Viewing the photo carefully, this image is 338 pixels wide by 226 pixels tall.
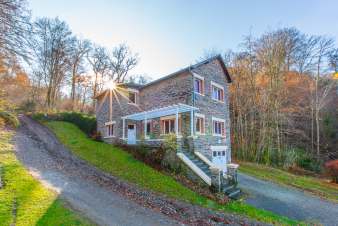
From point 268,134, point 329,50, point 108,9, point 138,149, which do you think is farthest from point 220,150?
point 329,50

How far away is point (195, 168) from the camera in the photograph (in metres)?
10.8

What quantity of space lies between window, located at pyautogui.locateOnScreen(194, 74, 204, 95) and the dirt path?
7.82 m

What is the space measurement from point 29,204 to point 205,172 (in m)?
7.88

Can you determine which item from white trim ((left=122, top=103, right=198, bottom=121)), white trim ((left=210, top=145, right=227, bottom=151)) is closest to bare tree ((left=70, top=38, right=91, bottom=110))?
white trim ((left=122, top=103, right=198, bottom=121))

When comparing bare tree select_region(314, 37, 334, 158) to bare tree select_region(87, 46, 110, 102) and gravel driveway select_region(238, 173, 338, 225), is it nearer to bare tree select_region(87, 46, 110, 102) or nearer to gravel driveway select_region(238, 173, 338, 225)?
gravel driveway select_region(238, 173, 338, 225)

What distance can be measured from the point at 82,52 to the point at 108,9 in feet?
76.2

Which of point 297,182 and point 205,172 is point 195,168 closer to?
point 205,172

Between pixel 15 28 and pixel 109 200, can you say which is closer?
pixel 15 28

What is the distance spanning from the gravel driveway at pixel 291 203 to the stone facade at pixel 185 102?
3.57 metres

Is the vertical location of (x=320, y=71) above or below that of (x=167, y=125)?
above

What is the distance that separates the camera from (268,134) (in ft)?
72.1

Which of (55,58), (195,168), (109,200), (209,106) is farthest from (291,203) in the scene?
(55,58)

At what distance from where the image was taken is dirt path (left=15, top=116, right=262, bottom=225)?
20.9 ft

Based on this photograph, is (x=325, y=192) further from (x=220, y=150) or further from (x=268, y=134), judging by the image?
(x=268, y=134)
